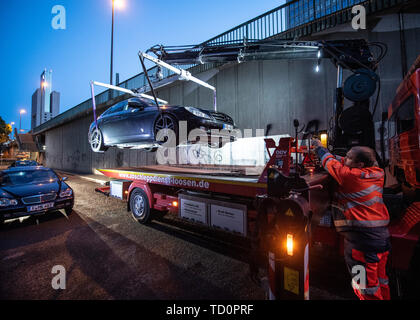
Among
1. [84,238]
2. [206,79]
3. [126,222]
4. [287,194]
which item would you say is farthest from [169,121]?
[206,79]

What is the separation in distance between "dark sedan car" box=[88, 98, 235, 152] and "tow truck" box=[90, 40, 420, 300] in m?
0.97

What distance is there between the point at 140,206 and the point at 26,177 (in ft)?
11.0

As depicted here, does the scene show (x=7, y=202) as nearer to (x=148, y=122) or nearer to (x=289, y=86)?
(x=148, y=122)

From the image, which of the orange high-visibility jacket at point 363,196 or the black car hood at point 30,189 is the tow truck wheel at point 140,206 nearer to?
the black car hood at point 30,189

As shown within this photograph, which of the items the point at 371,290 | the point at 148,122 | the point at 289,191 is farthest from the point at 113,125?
the point at 371,290

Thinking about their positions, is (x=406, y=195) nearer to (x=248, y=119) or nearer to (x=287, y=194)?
(x=287, y=194)

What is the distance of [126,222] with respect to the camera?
15.3 ft

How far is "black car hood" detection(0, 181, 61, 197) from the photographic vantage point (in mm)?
4301

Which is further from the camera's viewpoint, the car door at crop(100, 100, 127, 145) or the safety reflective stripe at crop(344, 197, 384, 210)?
the car door at crop(100, 100, 127, 145)

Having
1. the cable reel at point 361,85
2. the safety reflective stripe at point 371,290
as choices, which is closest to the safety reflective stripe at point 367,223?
the safety reflective stripe at point 371,290

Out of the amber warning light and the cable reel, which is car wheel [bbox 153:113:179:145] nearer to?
the cable reel

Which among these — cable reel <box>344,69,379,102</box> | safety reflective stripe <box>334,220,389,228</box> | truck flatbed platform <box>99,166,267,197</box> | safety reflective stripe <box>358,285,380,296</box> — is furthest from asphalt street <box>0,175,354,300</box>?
cable reel <box>344,69,379,102</box>
